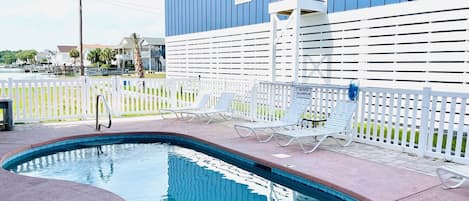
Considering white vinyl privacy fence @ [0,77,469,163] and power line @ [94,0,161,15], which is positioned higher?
power line @ [94,0,161,15]

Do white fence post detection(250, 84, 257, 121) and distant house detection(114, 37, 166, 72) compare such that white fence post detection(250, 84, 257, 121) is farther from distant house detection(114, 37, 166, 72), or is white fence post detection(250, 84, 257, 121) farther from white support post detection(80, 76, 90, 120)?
distant house detection(114, 37, 166, 72)

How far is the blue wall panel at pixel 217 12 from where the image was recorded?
8.82 metres

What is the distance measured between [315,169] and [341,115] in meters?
1.67

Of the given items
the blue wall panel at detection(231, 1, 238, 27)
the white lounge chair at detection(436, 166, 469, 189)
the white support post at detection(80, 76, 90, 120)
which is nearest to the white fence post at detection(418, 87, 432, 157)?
the white lounge chair at detection(436, 166, 469, 189)

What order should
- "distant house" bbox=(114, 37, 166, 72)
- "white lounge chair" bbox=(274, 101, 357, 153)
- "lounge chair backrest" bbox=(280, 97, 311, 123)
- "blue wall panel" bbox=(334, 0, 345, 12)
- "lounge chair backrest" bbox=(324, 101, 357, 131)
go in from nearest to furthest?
1. "white lounge chair" bbox=(274, 101, 357, 153)
2. "lounge chair backrest" bbox=(324, 101, 357, 131)
3. "lounge chair backrest" bbox=(280, 97, 311, 123)
4. "blue wall panel" bbox=(334, 0, 345, 12)
5. "distant house" bbox=(114, 37, 166, 72)

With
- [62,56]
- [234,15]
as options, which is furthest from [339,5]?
[62,56]

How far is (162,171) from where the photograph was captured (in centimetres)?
525

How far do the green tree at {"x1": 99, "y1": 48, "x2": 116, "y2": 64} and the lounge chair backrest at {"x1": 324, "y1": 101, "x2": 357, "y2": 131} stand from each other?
5171cm

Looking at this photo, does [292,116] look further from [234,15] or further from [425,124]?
[234,15]

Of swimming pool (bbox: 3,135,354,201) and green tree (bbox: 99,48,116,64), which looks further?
green tree (bbox: 99,48,116,64)

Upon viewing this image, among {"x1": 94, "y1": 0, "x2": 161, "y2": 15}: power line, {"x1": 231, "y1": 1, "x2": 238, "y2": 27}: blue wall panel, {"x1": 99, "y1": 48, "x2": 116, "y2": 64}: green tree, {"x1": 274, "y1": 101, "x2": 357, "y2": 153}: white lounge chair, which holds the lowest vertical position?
{"x1": 274, "y1": 101, "x2": 357, "y2": 153}: white lounge chair

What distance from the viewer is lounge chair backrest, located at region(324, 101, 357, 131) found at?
18.8ft

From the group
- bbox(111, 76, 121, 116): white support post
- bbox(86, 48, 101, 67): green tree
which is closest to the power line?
bbox(86, 48, 101, 67): green tree

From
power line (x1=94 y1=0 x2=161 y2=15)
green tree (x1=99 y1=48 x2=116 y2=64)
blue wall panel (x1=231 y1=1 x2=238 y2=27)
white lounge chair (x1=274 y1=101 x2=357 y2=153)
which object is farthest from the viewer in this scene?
green tree (x1=99 y1=48 x2=116 y2=64)
